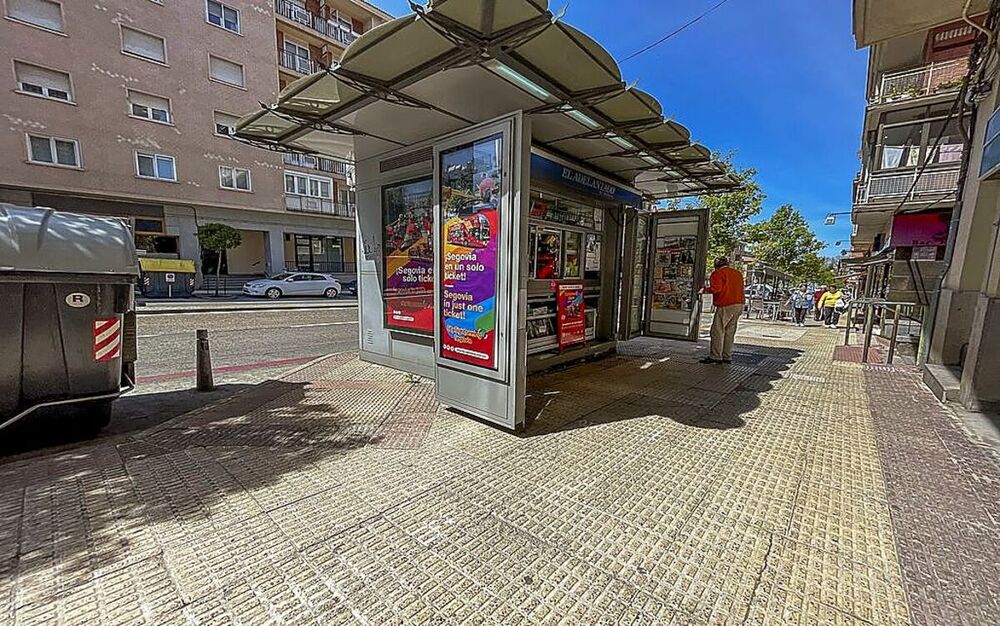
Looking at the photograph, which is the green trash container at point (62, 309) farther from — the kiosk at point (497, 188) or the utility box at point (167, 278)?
the utility box at point (167, 278)

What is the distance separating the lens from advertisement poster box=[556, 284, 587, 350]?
6.36 meters

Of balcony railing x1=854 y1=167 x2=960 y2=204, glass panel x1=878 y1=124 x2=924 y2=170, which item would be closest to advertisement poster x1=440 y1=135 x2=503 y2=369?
balcony railing x1=854 y1=167 x2=960 y2=204

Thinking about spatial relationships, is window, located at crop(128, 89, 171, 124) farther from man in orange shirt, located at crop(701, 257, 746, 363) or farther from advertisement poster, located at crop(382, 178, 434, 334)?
man in orange shirt, located at crop(701, 257, 746, 363)

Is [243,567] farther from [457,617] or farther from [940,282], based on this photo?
[940,282]

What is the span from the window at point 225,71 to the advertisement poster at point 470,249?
2475 cm

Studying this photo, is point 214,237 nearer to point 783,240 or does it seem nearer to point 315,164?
point 315,164

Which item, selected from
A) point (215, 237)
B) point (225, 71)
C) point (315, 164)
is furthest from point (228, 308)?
point (225, 71)

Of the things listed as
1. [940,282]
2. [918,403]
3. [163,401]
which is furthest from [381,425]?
[940,282]

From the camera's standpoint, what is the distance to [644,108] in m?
4.48

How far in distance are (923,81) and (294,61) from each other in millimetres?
29820

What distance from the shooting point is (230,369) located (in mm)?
6965

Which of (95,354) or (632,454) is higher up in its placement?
(95,354)

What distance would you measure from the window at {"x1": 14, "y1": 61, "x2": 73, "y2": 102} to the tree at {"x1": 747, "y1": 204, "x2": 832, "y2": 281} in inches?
1358

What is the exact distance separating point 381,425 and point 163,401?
315 centimetres
